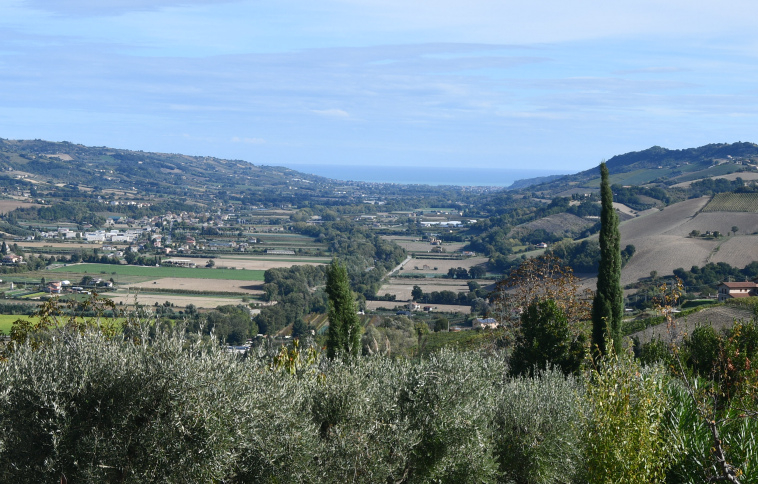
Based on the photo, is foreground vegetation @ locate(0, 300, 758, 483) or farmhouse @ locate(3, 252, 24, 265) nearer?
foreground vegetation @ locate(0, 300, 758, 483)

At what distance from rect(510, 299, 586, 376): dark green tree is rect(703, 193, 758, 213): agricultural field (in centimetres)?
6404

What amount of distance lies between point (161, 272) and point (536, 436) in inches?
2482

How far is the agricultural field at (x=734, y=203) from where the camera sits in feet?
235

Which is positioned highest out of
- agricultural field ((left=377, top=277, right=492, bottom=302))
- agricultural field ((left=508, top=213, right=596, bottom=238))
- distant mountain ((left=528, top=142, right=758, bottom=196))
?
distant mountain ((left=528, top=142, right=758, bottom=196))

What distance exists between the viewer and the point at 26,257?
6906 centimetres

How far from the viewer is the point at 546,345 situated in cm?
1588

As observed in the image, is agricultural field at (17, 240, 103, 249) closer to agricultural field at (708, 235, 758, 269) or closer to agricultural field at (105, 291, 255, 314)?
agricultural field at (105, 291, 255, 314)

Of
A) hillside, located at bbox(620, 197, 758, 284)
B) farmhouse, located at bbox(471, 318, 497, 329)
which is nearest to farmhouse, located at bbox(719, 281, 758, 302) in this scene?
farmhouse, located at bbox(471, 318, 497, 329)

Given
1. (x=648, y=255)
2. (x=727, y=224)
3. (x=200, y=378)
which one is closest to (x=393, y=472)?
(x=200, y=378)

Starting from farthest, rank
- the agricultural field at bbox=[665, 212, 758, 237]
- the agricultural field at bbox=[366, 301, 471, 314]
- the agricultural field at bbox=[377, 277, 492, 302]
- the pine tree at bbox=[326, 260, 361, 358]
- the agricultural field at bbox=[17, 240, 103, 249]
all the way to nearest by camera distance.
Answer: the agricultural field at bbox=[17, 240, 103, 249] < the agricultural field at bbox=[665, 212, 758, 237] < the agricultural field at bbox=[377, 277, 492, 302] < the agricultural field at bbox=[366, 301, 471, 314] < the pine tree at bbox=[326, 260, 361, 358]

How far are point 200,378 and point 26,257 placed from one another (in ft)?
233

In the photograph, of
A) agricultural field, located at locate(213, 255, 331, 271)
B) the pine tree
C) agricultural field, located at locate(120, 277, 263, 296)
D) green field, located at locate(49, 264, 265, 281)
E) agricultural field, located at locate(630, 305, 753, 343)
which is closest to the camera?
the pine tree

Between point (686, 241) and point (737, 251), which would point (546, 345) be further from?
point (686, 241)

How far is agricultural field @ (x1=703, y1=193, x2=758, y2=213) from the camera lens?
71.8 m
